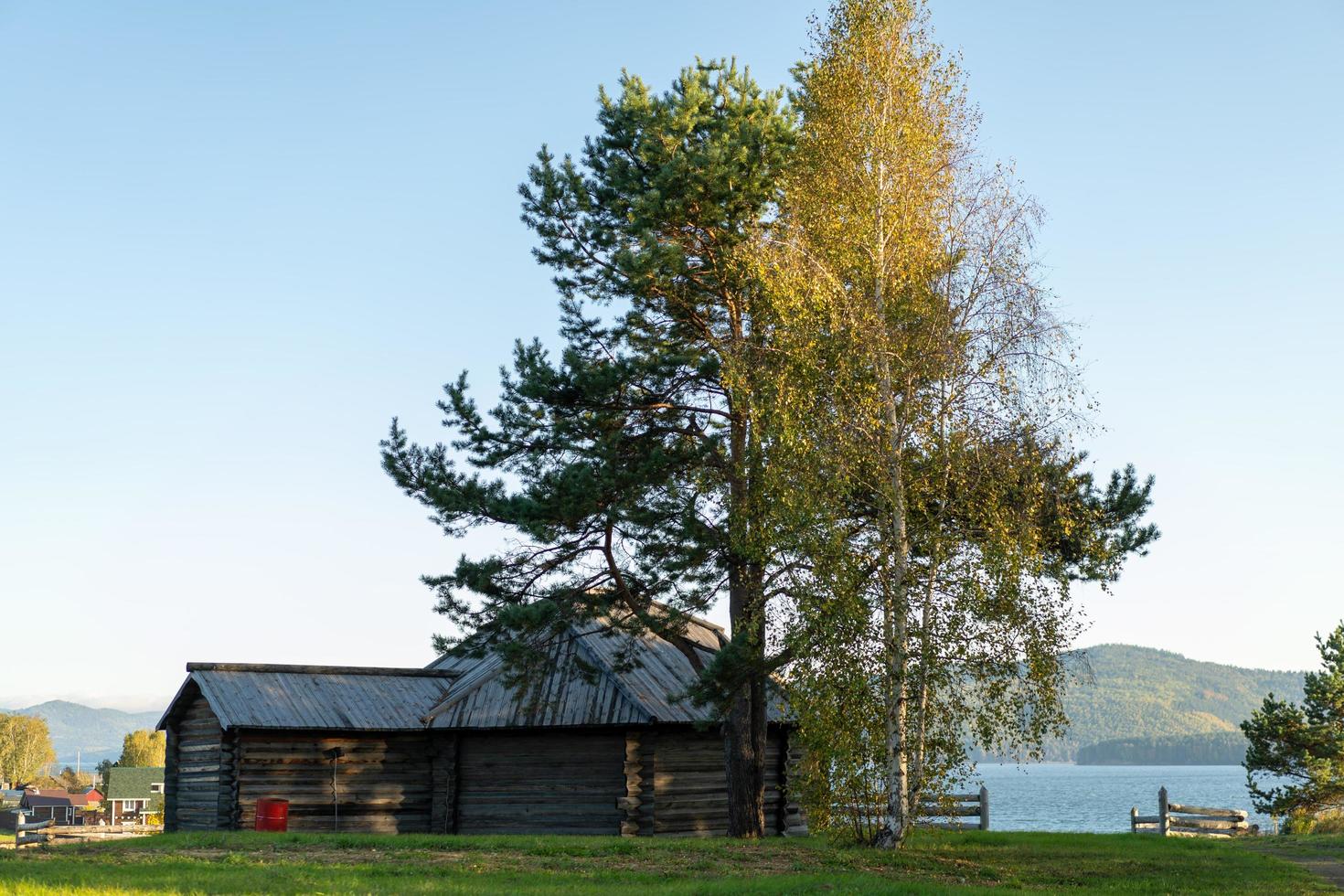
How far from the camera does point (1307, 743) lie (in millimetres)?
35906

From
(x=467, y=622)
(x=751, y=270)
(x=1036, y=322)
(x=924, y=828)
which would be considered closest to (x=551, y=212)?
(x=751, y=270)

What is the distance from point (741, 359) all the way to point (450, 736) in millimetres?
13931

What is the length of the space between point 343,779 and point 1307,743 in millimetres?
27602

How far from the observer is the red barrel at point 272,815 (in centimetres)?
2859

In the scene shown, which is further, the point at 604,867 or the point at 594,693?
the point at 594,693

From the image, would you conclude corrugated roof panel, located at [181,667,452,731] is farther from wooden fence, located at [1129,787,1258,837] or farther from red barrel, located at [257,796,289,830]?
wooden fence, located at [1129,787,1258,837]

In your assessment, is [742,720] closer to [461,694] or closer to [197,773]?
[461,694]

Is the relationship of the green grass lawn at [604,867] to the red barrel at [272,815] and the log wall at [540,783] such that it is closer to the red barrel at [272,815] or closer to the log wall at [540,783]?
the red barrel at [272,815]

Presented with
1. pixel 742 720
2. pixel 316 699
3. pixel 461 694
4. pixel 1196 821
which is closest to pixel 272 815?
pixel 316 699

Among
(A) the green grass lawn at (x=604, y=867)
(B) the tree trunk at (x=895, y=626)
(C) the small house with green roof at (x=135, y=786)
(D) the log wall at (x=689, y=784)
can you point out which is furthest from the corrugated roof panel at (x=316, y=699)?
(C) the small house with green roof at (x=135, y=786)

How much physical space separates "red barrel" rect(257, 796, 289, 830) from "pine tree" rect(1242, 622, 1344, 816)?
88.9 feet

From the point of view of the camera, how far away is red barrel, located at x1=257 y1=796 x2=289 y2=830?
2859cm

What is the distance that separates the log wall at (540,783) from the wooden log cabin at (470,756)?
3 cm

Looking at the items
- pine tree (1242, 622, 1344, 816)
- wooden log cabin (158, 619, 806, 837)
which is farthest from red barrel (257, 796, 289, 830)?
pine tree (1242, 622, 1344, 816)
